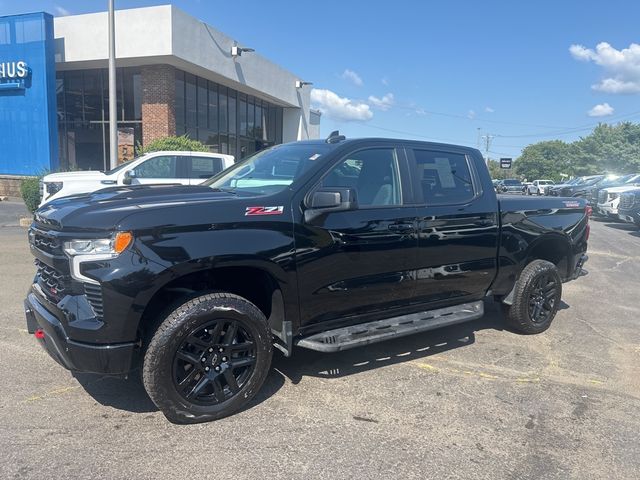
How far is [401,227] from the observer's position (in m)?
4.16

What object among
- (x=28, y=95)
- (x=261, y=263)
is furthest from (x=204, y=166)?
(x=28, y=95)

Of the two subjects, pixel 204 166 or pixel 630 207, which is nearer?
pixel 204 166

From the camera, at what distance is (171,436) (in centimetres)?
322

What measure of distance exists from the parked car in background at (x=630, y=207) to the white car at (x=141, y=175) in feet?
39.0

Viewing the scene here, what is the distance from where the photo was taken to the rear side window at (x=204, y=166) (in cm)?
1144

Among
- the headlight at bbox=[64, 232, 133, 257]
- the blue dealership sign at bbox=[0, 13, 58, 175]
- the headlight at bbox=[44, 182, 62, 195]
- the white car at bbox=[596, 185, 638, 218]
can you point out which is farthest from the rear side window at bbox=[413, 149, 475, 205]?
the blue dealership sign at bbox=[0, 13, 58, 175]

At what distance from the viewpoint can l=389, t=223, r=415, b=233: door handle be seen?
13.5ft

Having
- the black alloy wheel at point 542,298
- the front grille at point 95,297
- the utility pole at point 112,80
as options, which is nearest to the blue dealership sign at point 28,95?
the utility pole at point 112,80

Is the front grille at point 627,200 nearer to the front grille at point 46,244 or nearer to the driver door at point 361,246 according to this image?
the driver door at point 361,246

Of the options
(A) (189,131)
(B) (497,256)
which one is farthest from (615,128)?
(B) (497,256)

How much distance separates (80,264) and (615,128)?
80.1m

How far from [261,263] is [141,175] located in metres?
8.30

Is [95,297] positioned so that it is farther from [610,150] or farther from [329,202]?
[610,150]

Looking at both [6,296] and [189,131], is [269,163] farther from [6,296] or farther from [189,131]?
[189,131]
